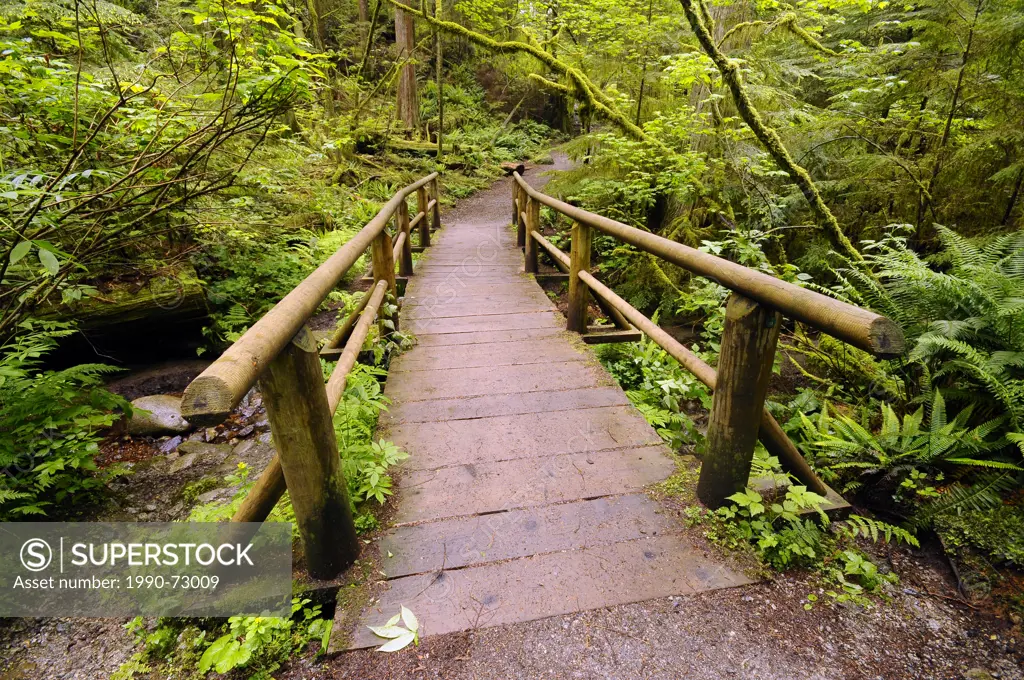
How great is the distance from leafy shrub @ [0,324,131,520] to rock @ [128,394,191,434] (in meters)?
0.80

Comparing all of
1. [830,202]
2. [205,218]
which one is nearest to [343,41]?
[205,218]

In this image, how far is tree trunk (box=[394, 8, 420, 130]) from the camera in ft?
39.5

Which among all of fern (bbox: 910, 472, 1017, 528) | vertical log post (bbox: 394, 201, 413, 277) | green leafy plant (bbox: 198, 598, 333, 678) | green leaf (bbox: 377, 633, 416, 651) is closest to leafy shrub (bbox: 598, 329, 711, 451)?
fern (bbox: 910, 472, 1017, 528)

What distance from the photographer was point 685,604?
1612 mm

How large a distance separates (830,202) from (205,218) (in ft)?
23.3

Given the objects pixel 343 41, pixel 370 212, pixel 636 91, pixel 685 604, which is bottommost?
pixel 685 604

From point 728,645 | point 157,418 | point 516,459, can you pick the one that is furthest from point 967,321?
point 157,418

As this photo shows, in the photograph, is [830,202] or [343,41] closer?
[830,202]

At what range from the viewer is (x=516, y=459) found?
241 cm

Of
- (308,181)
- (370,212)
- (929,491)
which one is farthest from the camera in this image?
(370,212)

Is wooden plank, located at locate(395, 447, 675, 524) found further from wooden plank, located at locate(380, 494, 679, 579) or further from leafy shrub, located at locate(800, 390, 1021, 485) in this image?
leafy shrub, located at locate(800, 390, 1021, 485)

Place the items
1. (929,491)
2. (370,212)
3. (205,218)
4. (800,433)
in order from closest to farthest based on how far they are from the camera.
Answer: (929,491) < (800,433) < (205,218) < (370,212)

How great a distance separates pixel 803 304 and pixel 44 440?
482 centimetres

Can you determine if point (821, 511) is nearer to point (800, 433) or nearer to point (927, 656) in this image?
point (927, 656)
